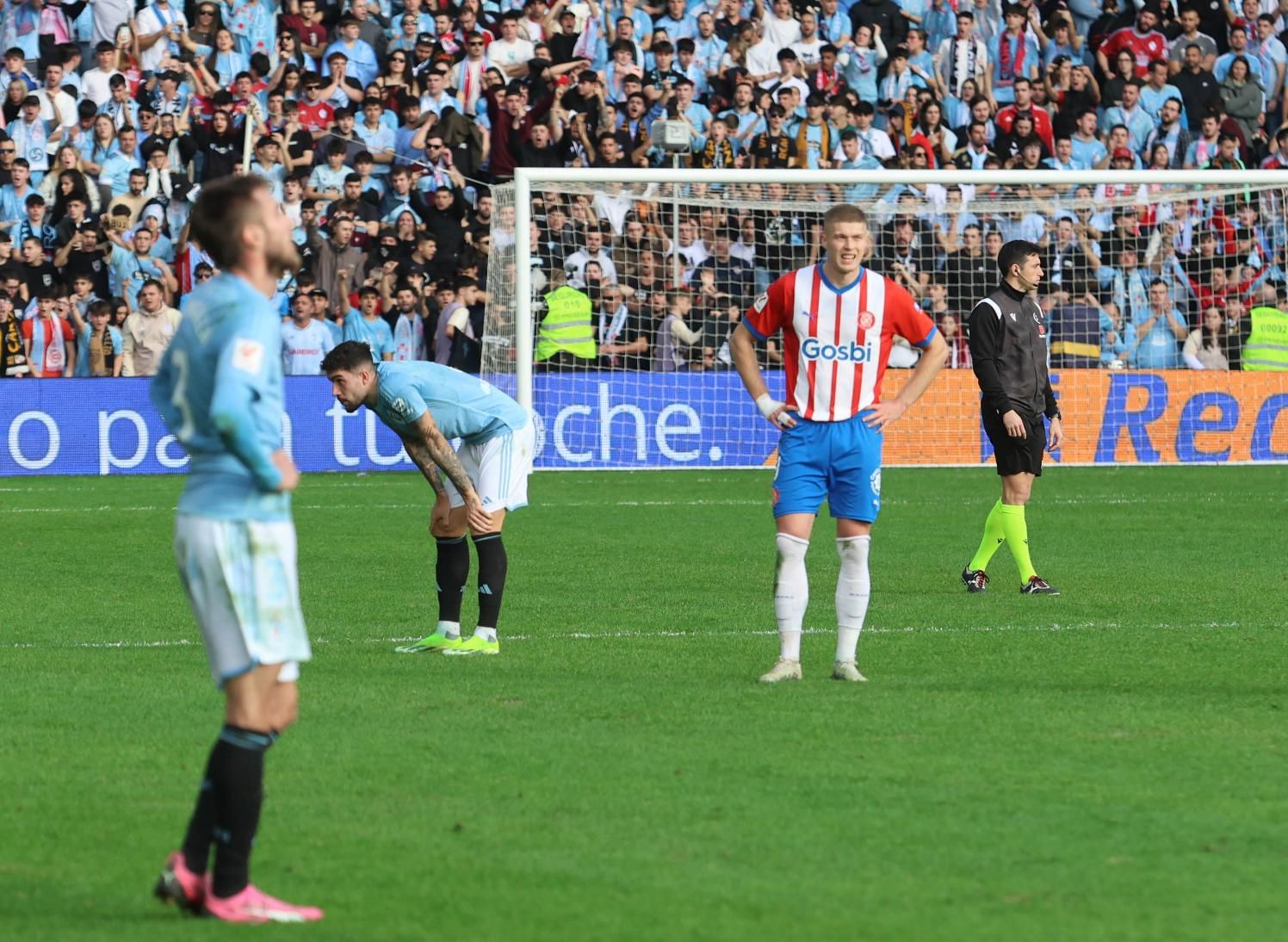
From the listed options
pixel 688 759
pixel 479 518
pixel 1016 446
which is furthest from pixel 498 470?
pixel 1016 446

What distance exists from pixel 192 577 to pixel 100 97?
68.0 ft

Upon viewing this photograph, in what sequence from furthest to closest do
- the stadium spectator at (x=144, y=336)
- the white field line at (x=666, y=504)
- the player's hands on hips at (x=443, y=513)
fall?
the stadium spectator at (x=144, y=336) → the white field line at (x=666, y=504) → the player's hands on hips at (x=443, y=513)

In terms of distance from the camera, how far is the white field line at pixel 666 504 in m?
18.1

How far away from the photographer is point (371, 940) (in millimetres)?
5016

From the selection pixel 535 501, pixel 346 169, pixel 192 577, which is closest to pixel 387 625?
pixel 192 577

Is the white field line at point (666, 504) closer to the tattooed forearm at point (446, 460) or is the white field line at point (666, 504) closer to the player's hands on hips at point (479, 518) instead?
the player's hands on hips at point (479, 518)

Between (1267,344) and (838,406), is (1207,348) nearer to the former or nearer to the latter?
(1267,344)

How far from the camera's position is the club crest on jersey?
8867 millimetres

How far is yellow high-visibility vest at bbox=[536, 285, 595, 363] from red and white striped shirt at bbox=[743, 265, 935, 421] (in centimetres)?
1239

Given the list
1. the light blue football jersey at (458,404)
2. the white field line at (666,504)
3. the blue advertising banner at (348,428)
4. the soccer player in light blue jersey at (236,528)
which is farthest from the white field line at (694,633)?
the blue advertising banner at (348,428)

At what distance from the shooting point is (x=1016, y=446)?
12836 millimetres

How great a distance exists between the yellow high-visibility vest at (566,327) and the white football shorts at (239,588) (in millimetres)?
16215

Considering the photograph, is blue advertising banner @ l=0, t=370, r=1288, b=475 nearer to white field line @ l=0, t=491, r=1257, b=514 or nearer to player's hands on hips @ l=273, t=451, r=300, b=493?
white field line @ l=0, t=491, r=1257, b=514

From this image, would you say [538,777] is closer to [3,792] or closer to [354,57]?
[3,792]
